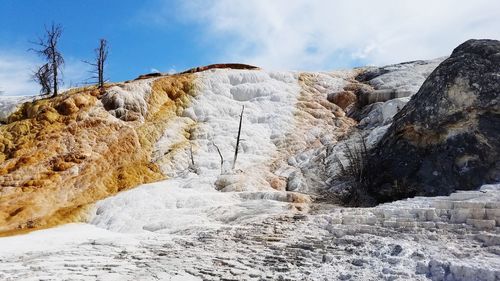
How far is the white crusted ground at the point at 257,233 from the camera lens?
7.64 meters

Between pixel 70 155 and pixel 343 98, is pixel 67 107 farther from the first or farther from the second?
pixel 343 98

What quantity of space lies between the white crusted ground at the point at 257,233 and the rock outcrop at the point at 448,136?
2902 mm

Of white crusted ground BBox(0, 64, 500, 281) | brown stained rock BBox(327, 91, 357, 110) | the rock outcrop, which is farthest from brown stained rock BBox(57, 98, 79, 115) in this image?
the rock outcrop

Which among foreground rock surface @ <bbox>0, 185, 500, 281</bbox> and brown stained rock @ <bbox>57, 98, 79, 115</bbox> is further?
brown stained rock @ <bbox>57, 98, 79, 115</bbox>

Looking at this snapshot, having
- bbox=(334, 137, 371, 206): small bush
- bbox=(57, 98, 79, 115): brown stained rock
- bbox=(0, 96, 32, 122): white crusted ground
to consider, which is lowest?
bbox=(334, 137, 371, 206): small bush

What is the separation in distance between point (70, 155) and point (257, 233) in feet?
39.8

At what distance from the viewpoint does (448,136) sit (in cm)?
1483

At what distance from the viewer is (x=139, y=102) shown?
2430 centimetres

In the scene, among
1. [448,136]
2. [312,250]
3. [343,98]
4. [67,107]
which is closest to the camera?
Answer: [312,250]

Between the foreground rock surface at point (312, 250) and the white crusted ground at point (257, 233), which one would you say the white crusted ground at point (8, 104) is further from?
the foreground rock surface at point (312, 250)

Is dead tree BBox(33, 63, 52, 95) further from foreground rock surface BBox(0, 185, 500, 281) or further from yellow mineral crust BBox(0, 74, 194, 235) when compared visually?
foreground rock surface BBox(0, 185, 500, 281)

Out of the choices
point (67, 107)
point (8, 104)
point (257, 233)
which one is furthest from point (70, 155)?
point (257, 233)

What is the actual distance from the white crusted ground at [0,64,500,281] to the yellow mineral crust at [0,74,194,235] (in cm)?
122

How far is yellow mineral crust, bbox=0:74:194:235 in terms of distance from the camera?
1686cm
